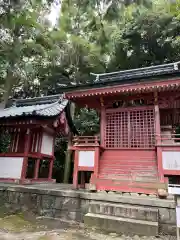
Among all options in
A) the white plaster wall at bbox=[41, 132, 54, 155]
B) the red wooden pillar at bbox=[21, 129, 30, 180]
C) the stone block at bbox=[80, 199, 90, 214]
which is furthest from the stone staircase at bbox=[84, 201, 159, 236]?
the white plaster wall at bbox=[41, 132, 54, 155]

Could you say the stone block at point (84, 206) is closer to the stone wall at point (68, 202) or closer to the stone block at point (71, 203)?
the stone wall at point (68, 202)

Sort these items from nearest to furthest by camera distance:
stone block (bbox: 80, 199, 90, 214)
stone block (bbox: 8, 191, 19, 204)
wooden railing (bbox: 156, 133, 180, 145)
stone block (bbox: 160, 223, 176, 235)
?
stone block (bbox: 160, 223, 176, 235)
stone block (bbox: 80, 199, 90, 214)
wooden railing (bbox: 156, 133, 180, 145)
stone block (bbox: 8, 191, 19, 204)

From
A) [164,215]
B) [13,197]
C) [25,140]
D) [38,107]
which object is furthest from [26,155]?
[164,215]

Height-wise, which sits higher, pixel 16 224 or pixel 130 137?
pixel 130 137

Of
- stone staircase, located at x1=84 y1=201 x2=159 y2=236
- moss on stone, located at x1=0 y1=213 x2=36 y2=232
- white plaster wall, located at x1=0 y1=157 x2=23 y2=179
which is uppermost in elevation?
white plaster wall, located at x1=0 y1=157 x2=23 y2=179

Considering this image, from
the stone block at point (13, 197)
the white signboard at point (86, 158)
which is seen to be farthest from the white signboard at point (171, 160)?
the stone block at point (13, 197)

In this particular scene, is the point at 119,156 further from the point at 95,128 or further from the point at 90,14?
the point at 95,128

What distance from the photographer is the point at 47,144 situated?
446 inches

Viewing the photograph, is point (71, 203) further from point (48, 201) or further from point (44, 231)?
point (44, 231)

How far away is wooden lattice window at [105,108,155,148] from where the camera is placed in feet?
27.8

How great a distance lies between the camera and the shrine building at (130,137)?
681cm

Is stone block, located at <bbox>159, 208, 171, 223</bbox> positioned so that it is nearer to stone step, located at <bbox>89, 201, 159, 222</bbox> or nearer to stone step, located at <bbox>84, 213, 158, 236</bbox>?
stone step, located at <bbox>89, 201, 159, 222</bbox>

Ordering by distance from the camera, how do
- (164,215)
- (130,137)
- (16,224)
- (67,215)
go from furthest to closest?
1. (130,137)
2. (67,215)
3. (16,224)
4. (164,215)

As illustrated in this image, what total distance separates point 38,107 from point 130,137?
6372 mm
